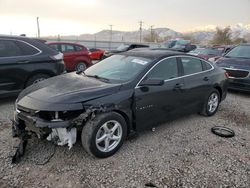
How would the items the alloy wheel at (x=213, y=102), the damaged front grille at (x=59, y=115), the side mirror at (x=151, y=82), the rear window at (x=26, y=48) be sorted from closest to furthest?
the damaged front grille at (x=59, y=115) < the side mirror at (x=151, y=82) < the alloy wheel at (x=213, y=102) < the rear window at (x=26, y=48)

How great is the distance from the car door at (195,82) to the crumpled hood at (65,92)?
1722 millimetres

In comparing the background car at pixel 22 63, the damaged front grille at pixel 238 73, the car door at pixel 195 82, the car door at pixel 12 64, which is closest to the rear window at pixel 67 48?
the background car at pixel 22 63

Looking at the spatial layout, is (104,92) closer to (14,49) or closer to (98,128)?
(98,128)

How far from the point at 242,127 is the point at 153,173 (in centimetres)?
283

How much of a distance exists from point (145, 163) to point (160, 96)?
1.24 metres

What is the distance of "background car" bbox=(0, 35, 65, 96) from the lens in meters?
6.03

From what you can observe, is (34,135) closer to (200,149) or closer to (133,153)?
(133,153)

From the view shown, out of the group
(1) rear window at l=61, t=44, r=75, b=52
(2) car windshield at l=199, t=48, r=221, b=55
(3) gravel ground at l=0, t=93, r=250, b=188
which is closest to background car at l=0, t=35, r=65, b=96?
(3) gravel ground at l=0, t=93, r=250, b=188

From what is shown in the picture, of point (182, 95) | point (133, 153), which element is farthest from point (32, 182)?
→ point (182, 95)

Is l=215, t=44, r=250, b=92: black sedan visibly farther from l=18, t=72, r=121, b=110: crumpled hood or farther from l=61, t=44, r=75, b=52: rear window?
l=61, t=44, r=75, b=52: rear window

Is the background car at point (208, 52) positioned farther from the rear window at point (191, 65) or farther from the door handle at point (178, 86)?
the door handle at point (178, 86)

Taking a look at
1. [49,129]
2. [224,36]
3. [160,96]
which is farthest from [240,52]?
[224,36]

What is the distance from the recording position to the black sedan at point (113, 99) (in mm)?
3583

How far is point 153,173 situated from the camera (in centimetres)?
355
